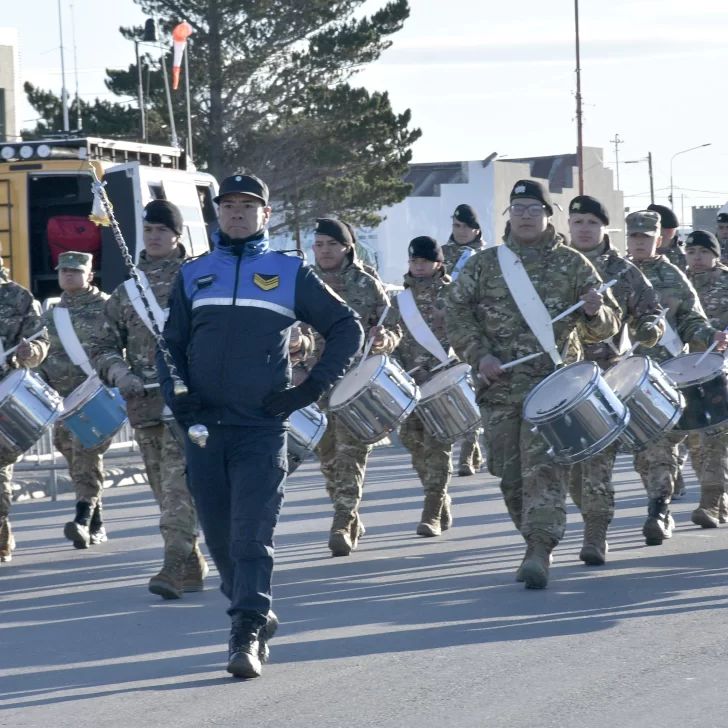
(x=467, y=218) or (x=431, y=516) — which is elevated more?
(x=467, y=218)

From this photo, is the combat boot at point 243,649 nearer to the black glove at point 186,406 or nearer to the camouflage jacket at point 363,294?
the black glove at point 186,406

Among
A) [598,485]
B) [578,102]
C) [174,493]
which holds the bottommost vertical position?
[598,485]

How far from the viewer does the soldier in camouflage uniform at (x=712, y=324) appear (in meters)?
11.7

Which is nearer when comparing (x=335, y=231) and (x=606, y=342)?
(x=606, y=342)

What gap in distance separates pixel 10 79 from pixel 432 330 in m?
29.1

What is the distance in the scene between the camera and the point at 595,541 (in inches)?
390

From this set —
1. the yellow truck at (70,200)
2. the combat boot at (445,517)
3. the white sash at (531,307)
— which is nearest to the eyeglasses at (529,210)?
the white sash at (531,307)

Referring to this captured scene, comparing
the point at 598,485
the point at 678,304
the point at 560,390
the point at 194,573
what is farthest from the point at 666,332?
the point at 194,573

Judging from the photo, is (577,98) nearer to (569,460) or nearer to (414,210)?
(414,210)

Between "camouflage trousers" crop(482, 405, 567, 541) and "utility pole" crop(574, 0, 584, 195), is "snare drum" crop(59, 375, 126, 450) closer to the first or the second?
"camouflage trousers" crop(482, 405, 567, 541)

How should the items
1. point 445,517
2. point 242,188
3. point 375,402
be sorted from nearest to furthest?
point 242,188 < point 375,402 < point 445,517

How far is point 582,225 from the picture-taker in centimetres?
1038

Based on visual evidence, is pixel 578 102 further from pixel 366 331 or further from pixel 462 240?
pixel 366 331

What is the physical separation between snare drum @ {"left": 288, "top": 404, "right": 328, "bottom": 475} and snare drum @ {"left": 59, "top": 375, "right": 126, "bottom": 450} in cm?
123
